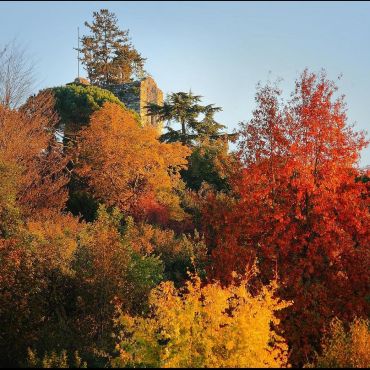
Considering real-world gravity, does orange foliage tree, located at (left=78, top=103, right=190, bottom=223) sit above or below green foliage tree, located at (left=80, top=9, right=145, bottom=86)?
below

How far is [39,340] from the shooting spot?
14.2 meters

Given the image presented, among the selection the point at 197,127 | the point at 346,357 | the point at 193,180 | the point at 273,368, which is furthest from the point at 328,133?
the point at 197,127

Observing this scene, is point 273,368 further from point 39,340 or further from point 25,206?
point 25,206

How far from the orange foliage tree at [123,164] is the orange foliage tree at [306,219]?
595 inches

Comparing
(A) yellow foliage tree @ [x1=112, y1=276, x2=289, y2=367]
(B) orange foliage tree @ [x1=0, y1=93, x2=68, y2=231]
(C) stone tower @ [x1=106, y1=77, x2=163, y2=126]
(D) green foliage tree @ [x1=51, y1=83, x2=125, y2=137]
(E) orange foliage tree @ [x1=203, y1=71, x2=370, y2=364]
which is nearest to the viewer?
(A) yellow foliage tree @ [x1=112, y1=276, x2=289, y2=367]

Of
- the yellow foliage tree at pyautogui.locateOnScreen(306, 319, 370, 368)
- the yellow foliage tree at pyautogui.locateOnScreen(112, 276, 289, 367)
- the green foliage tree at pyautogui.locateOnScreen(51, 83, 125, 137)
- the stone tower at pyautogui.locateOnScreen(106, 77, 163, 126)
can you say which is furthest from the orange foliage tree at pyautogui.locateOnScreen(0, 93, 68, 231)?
the yellow foliage tree at pyautogui.locateOnScreen(306, 319, 370, 368)

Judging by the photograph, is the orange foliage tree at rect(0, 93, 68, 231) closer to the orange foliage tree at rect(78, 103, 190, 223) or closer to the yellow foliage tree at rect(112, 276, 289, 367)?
the orange foliage tree at rect(78, 103, 190, 223)

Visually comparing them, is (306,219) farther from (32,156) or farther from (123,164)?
Result: (32,156)

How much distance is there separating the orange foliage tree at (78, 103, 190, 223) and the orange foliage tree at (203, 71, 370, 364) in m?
15.1

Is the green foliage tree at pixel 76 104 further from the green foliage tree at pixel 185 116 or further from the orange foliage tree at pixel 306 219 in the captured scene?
the orange foliage tree at pixel 306 219

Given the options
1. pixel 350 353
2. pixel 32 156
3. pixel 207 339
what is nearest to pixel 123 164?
pixel 32 156

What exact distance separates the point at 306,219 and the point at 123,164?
687 inches

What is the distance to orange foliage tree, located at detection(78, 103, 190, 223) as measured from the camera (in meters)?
30.0

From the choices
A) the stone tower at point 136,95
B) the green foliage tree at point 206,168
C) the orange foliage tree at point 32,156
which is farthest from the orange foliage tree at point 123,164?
the stone tower at point 136,95
